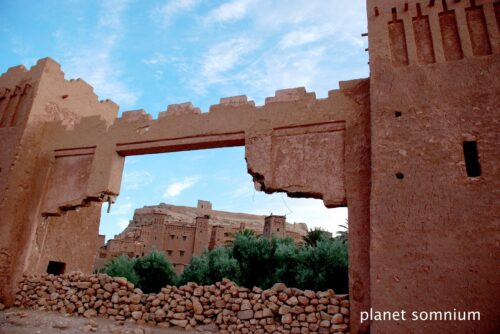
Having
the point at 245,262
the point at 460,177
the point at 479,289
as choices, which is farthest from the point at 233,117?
the point at 245,262

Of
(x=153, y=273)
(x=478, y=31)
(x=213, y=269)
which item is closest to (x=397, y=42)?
(x=478, y=31)

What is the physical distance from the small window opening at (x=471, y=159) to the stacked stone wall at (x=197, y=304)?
2732 mm

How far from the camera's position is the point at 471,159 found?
549 centimetres

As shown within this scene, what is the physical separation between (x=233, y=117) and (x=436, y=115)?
388cm

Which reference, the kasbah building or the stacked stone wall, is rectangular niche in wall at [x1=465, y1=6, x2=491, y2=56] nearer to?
the stacked stone wall

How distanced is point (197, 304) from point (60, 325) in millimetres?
2660

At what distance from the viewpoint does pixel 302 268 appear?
16.9 metres

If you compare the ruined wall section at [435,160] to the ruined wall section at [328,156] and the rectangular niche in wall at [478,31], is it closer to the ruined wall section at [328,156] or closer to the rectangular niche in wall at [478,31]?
the rectangular niche in wall at [478,31]

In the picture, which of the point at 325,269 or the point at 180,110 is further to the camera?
the point at 325,269

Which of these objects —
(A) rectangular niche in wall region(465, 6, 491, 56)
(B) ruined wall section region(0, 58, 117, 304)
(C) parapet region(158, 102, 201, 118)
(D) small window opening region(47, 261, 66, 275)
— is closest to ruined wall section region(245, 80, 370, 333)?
→ (C) parapet region(158, 102, 201, 118)

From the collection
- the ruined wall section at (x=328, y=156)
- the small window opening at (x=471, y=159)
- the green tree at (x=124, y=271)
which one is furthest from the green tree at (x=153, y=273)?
the small window opening at (x=471, y=159)

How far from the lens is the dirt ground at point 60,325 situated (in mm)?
6527

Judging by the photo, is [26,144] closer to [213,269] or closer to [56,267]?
[56,267]

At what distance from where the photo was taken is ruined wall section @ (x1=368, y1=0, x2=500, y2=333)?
4.80 meters
